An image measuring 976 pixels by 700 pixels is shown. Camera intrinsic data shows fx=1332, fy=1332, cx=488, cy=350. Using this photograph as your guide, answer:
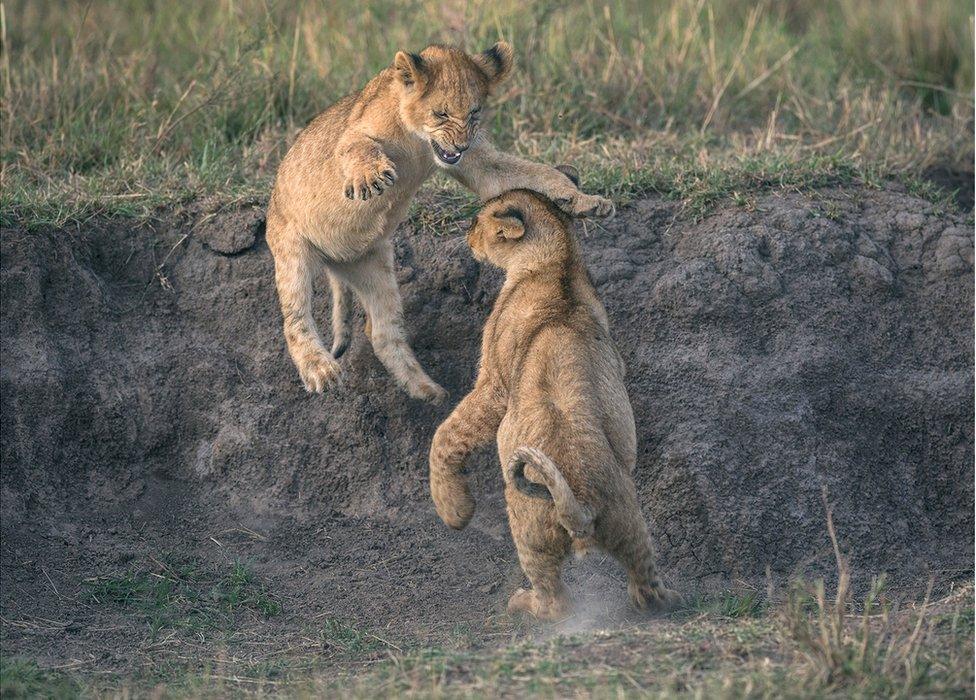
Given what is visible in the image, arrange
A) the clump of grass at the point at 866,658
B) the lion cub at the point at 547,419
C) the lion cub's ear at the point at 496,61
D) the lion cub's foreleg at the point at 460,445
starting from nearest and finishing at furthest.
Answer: the clump of grass at the point at 866,658 → the lion cub at the point at 547,419 → the lion cub's foreleg at the point at 460,445 → the lion cub's ear at the point at 496,61

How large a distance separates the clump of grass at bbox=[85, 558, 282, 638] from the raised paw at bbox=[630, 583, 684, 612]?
1.74 metres

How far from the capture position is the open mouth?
6.27 m

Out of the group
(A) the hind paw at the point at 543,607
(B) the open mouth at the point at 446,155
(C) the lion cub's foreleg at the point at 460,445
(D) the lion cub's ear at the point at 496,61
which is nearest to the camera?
(A) the hind paw at the point at 543,607

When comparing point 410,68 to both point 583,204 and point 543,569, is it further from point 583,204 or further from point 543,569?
point 543,569

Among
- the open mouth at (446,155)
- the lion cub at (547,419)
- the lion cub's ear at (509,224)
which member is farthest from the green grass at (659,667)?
the open mouth at (446,155)

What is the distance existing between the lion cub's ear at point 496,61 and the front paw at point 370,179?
0.74 meters

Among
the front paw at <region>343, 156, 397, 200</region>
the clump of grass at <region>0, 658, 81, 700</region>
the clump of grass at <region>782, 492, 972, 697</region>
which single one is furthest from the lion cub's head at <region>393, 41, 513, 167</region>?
the clump of grass at <region>0, 658, 81, 700</region>

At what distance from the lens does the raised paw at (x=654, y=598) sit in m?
5.77

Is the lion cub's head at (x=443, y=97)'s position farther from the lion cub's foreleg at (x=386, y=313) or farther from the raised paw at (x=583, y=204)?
the lion cub's foreleg at (x=386, y=313)

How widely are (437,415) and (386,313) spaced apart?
2.07 feet

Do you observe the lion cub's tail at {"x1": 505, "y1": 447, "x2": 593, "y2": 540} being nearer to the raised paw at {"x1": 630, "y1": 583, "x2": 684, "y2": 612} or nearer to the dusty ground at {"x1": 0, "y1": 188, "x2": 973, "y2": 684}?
the raised paw at {"x1": 630, "y1": 583, "x2": 684, "y2": 612}

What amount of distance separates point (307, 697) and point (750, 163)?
4.65 meters

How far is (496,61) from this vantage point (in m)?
6.63

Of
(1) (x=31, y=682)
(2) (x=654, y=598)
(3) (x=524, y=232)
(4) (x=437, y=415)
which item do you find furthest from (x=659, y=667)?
(4) (x=437, y=415)
